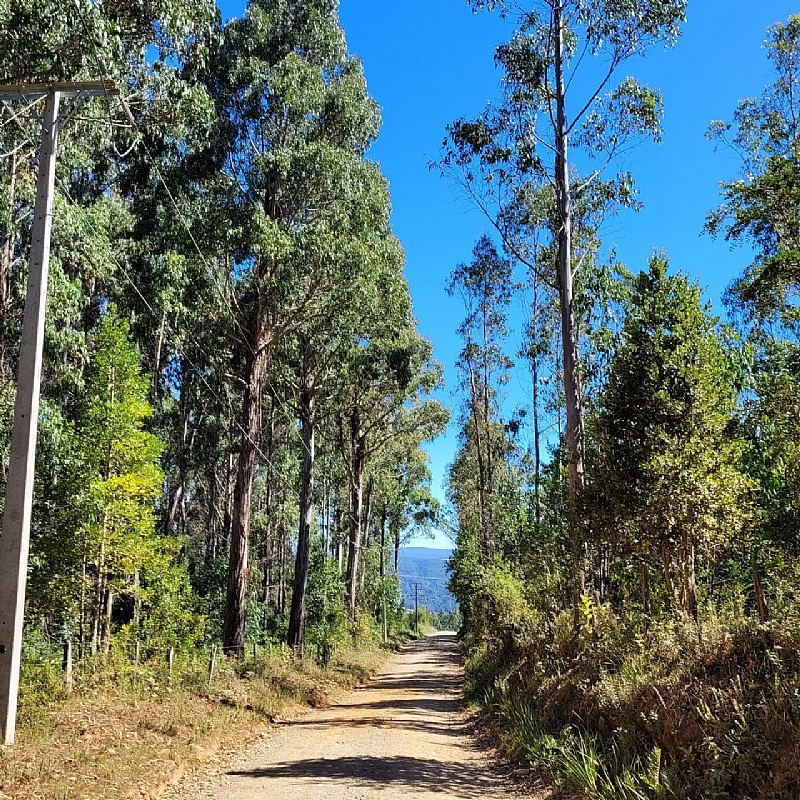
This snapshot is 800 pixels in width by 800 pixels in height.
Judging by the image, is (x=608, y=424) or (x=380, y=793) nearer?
(x=380, y=793)

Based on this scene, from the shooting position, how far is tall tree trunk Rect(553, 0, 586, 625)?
38.5 feet

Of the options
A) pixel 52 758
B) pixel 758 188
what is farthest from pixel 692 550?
pixel 52 758

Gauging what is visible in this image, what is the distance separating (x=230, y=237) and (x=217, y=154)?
228 cm

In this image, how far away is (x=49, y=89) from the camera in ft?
25.6

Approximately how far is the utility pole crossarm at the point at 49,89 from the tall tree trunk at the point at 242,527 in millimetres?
7948

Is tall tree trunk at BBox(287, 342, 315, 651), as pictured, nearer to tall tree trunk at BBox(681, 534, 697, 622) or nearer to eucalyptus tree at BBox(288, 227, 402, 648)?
eucalyptus tree at BBox(288, 227, 402, 648)

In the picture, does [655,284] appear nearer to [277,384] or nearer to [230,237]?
[230,237]

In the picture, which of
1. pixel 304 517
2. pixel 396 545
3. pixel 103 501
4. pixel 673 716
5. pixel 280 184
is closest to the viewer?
pixel 673 716

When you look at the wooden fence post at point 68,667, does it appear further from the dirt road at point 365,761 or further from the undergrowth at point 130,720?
the dirt road at point 365,761

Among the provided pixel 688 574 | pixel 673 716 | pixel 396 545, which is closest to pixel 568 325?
pixel 688 574

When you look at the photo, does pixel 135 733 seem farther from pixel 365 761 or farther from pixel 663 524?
pixel 663 524

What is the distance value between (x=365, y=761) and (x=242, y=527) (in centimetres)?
697

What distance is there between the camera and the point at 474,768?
853cm

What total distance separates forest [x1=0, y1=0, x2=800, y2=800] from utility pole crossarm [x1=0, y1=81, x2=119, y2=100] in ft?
1.64
